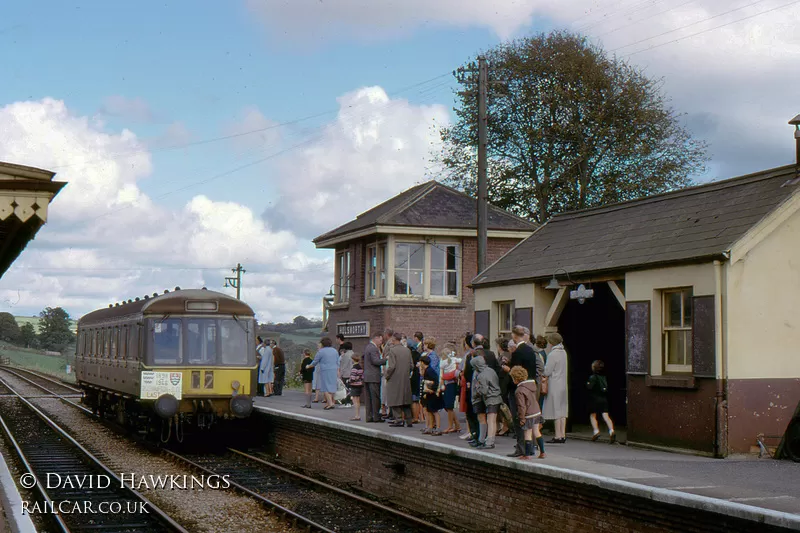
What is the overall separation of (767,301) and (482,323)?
610cm

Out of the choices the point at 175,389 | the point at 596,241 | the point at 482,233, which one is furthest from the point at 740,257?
the point at 175,389

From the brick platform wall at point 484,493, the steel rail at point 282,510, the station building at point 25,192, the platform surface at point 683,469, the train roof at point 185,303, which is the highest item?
the station building at point 25,192

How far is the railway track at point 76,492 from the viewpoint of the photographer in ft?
38.7

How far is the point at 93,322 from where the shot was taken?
982 inches

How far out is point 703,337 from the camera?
12898mm

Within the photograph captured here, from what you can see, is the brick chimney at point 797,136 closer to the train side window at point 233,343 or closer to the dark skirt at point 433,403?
the dark skirt at point 433,403

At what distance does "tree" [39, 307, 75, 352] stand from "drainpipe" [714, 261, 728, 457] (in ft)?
388

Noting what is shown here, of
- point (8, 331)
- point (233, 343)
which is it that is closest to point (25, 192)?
point (233, 343)

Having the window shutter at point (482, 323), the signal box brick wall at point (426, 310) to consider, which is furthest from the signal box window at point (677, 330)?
the signal box brick wall at point (426, 310)

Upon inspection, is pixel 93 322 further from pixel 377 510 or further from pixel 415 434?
pixel 377 510

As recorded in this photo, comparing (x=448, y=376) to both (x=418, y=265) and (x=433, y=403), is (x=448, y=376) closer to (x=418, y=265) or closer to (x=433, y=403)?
(x=433, y=403)

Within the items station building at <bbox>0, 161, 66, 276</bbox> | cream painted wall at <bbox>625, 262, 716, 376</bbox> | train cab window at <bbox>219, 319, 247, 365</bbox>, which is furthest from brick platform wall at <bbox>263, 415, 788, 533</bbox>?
station building at <bbox>0, 161, 66, 276</bbox>

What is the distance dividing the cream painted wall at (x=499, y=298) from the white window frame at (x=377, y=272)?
30.2 feet

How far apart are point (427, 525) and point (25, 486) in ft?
21.6
